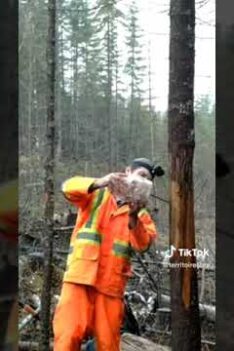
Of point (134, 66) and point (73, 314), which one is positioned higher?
point (134, 66)

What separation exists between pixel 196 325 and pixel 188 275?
0.76 feet

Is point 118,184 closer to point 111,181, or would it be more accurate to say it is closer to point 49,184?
point 111,181

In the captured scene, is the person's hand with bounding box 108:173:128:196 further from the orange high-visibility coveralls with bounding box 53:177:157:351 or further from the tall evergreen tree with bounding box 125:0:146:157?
the tall evergreen tree with bounding box 125:0:146:157

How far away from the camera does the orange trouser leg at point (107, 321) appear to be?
301cm

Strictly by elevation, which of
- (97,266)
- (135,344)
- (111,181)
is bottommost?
(135,344)

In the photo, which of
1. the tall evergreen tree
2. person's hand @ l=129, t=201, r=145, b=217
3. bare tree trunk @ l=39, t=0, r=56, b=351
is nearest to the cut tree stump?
bare tree trunk @ l=39, t=0, r=56, b=351

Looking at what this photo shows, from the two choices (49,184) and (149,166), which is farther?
(49,184)

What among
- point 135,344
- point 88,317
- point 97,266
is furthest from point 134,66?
point 135,344

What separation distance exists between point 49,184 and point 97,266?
1.30 ft

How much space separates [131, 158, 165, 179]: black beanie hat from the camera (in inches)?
116

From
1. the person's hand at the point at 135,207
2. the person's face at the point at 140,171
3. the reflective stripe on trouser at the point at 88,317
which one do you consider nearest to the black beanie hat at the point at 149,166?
the person's face at the point at 140,171

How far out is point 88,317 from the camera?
3.03 m

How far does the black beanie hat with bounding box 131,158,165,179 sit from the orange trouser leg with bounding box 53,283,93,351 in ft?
1.78

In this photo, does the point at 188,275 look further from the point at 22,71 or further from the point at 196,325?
the point at 22,71
